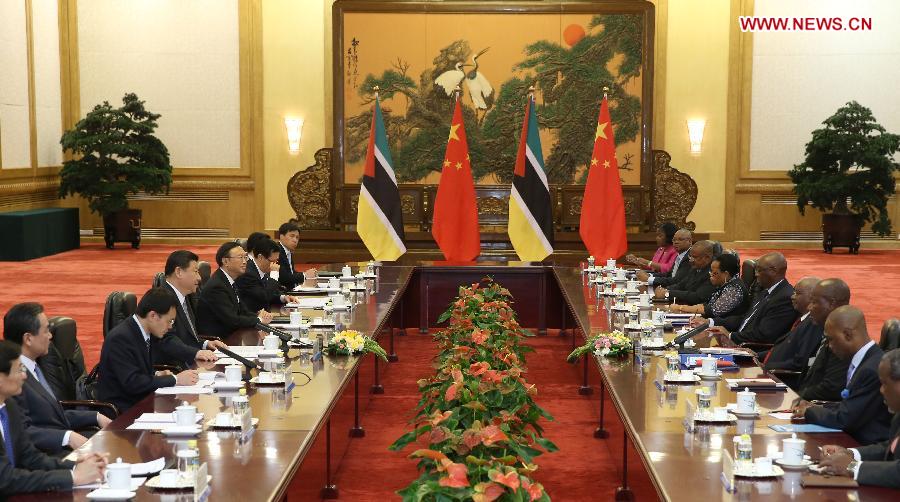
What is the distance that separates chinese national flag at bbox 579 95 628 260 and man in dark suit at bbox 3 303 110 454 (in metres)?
7.83

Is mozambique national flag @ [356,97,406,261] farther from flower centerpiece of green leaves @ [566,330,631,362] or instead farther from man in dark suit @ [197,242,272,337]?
flower centerpiece of green leaves @ [566,330,631,362]

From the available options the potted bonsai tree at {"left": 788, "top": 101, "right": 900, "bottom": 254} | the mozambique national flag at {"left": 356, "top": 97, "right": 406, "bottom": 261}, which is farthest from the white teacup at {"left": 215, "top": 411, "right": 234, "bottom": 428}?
→ the potted bonsai tree at {"left": 788, "top": 101, "right": 900, "bottom": 254}

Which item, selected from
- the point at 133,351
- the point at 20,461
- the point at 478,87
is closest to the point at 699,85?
the point at 478,87

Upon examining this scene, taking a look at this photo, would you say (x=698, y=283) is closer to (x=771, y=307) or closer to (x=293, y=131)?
(x=771, y=307)

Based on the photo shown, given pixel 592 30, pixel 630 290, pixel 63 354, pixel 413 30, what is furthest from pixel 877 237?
pixel 63 354

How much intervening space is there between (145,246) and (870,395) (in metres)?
14.3

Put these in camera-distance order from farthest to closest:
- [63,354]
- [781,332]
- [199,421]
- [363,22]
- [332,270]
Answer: [363,22]
[332,270]
[781,332]
[63,354]
[199,421]

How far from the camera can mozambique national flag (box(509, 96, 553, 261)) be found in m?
11.8

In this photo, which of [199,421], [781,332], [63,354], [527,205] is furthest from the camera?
[527,205]

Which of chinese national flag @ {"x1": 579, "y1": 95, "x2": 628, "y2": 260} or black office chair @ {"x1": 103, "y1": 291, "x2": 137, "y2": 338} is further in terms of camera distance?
chinese national flag @ {"x1": 579, "y1": 95, "x2": 628, "y2": 260}

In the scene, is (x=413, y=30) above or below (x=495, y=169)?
above

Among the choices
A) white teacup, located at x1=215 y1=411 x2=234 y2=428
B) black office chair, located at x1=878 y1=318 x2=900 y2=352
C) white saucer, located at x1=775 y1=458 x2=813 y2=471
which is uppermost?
black office chair, located at x1=878 y1=318 x2=900 y2=352

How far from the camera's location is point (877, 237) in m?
17.4

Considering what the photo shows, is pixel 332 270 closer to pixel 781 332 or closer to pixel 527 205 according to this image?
pixel 527 205
